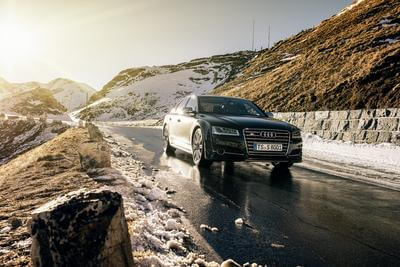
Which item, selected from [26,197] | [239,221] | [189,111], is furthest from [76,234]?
[189,111]

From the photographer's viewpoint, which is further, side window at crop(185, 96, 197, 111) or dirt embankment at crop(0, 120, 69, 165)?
dirt embankment at crop(0, 120, 69, 165)


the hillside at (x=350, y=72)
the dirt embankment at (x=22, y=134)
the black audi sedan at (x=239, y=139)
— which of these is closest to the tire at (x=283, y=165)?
the black audi sedan at (x=239, y=139)

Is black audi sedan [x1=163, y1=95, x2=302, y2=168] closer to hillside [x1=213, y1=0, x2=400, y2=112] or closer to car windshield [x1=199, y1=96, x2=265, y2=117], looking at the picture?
car windshield [x1=199, y1=96, x2=265, y2=117]

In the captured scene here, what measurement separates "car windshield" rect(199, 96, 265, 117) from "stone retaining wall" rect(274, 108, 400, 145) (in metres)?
6.25

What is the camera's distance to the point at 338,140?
13.9m

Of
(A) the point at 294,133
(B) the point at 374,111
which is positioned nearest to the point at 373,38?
(B) the point at 374,111

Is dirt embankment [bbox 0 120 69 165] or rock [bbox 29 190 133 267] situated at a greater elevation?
rock [bbox 29 190 133 267]

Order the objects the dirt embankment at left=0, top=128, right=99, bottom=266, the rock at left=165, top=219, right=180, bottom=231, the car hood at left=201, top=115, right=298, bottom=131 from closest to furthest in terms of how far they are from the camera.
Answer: the dirt embankment at left=0, top=128, right=99, bottom=266
the rock at left=165, top=219, right=180, bottom=231
the car hood at left=201, top=115, right=298, bottom=131

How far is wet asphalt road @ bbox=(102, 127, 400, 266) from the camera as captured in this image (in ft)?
9.66

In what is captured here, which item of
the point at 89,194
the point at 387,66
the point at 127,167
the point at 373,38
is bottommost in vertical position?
the point at 127,167

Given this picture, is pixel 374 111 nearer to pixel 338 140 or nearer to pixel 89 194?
pixel 338 140

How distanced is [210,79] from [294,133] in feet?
256

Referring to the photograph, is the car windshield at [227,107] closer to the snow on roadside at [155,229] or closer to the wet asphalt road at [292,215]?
the wet asphalt road at [292,215]

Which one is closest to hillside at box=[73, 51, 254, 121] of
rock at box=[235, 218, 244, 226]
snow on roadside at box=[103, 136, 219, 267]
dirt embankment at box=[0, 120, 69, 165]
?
dirt embankment at box=[0, 120, 69, 165]
